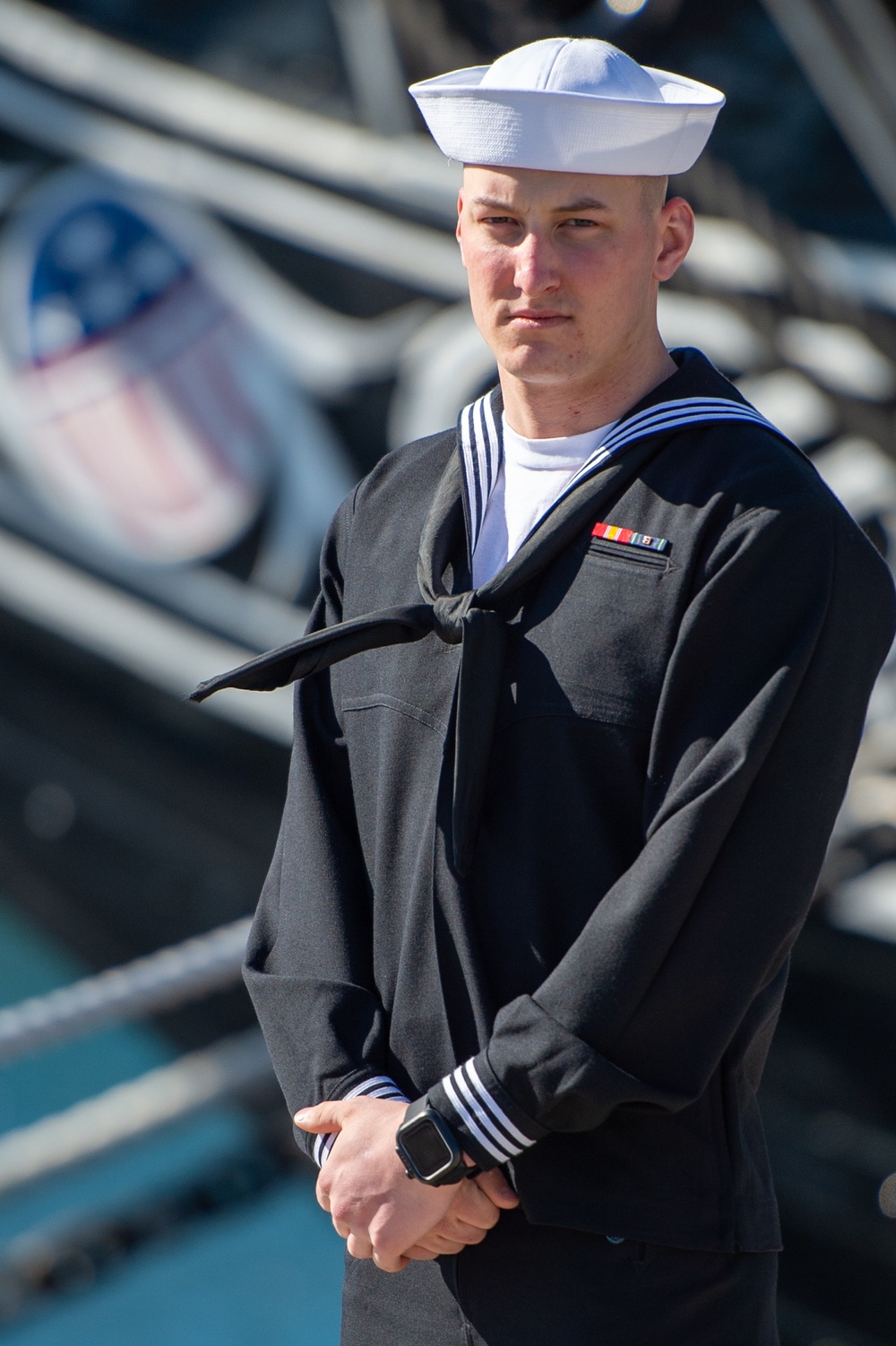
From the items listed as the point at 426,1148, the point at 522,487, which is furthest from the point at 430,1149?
the point at 522,487

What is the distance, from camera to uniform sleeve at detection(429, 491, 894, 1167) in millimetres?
872

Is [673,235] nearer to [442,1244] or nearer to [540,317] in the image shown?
[540,317]

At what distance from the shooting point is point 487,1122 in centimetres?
89

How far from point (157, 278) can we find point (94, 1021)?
234 centimetres

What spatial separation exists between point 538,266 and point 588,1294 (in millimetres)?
653

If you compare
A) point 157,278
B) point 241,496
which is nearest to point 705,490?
point 241,496

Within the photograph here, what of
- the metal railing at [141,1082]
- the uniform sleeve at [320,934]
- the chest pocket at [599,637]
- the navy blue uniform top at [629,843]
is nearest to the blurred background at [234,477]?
the metal railing at [141,1082]

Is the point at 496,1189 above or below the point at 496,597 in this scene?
below

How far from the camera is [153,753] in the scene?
3701 millimetres

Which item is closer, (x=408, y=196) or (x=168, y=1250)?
(x=168, y=1250)

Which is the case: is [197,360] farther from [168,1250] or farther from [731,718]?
[731,718]

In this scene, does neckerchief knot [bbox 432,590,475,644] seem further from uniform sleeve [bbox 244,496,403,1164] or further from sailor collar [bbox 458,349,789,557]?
uniform sleeve [bbox 244,496,403,1164]

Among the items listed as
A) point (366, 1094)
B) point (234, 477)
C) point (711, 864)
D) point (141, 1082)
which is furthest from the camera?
point (234, 477)

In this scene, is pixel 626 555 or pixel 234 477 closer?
pixel 626 555
